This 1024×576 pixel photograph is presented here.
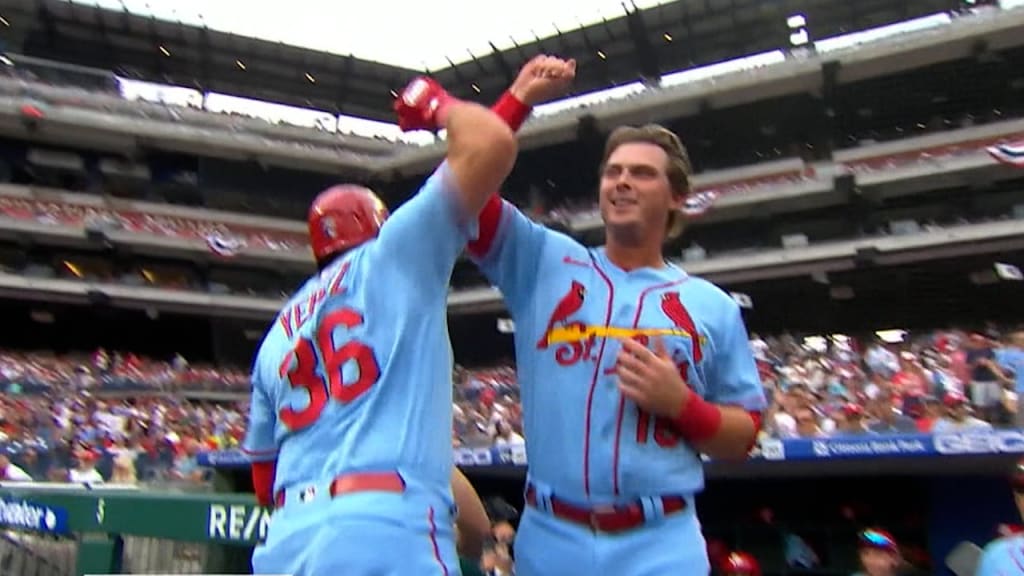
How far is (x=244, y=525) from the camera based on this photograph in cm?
254

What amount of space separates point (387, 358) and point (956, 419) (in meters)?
6.20

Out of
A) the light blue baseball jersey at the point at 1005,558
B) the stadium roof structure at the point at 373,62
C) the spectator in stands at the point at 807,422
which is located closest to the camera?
the light blue baseball jersey at the point at 1005,558

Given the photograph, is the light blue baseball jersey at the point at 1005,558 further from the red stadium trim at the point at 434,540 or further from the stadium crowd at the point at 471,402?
the red stadium trim at the point at 434,540

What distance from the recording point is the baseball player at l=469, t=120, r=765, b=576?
214 cm

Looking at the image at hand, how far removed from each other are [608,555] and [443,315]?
2.16 feet

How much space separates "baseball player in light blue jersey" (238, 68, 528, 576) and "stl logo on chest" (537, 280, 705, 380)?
1.23 feet

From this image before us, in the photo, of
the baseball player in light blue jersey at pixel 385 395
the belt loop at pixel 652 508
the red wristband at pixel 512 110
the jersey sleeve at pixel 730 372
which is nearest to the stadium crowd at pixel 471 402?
the jersey sleeve at pixel 730 372

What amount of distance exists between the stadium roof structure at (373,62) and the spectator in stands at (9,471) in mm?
23266

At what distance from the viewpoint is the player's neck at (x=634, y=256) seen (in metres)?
2.45

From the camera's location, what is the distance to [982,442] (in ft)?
17.0

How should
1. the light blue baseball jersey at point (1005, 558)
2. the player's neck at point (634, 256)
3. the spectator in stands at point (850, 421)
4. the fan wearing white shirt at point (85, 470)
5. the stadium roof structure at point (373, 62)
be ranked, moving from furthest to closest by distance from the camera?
the stadium roof structure at point (373, 62) < the fan wearing white shirt at point (85, 470) < the spectator in stands at point (850, 421) < the light blue baseball jersey at point (1005, 558) < the player's neck at point (634, 256)

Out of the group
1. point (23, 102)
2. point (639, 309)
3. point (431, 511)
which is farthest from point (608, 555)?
point (23, 102)

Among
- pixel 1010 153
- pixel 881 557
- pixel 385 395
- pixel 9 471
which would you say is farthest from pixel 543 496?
pixel 1010 153

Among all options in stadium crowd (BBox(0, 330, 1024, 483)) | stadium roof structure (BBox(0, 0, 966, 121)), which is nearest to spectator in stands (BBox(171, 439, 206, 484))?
stadium crowd (BBox(0, 330, 1024, 483))
